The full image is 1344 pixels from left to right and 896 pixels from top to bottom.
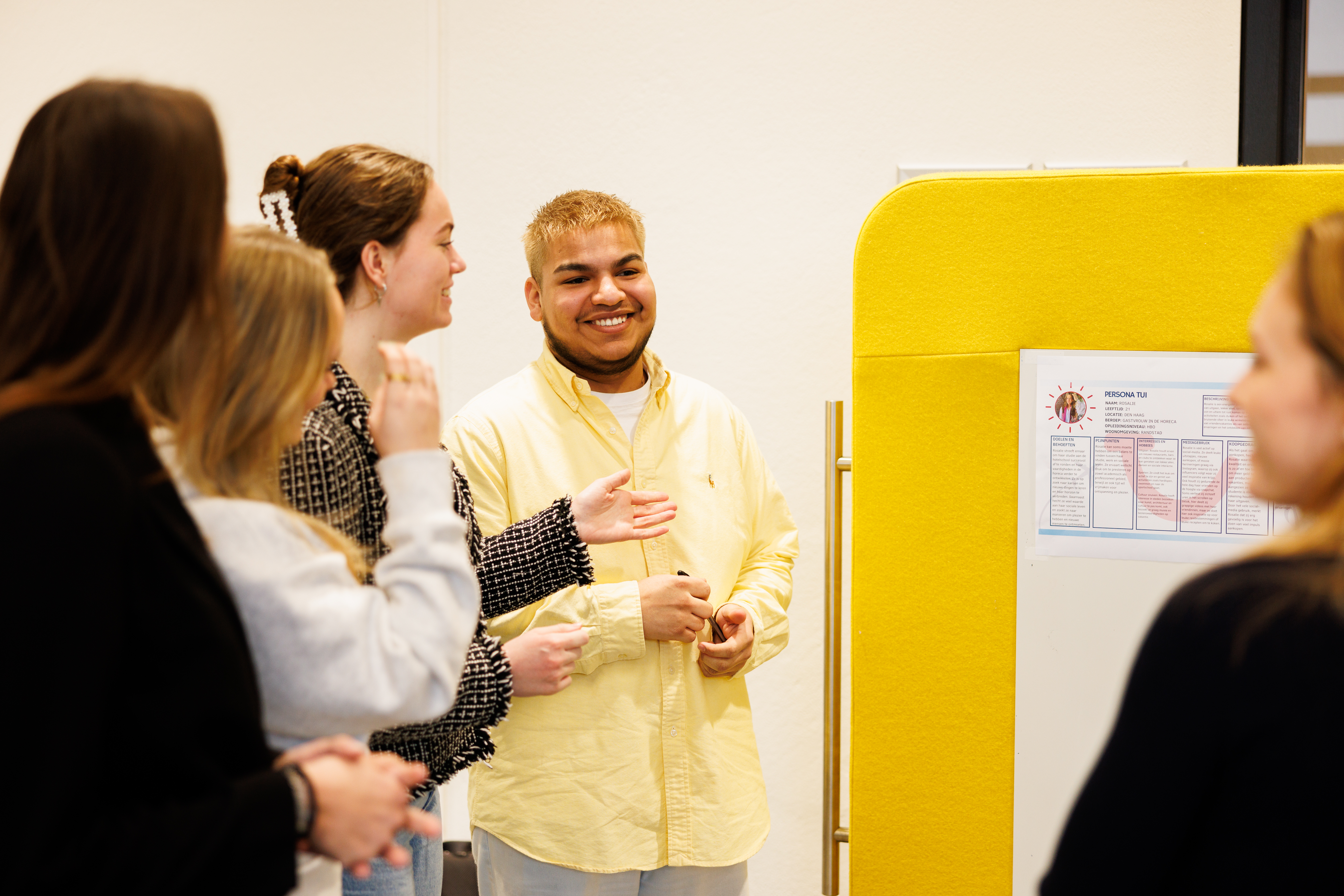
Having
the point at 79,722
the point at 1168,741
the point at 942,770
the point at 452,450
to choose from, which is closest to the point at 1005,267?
the point at 942,770

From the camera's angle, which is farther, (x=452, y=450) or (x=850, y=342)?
(x=850, y=342)

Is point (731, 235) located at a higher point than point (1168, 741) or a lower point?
higher

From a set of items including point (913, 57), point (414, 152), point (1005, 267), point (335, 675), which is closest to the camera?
point (335, 675)

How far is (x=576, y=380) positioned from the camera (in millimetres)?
1980

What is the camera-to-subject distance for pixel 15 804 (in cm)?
72

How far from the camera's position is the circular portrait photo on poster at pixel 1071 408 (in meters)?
1.83

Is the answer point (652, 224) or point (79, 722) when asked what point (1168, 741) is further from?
point (652, 224)

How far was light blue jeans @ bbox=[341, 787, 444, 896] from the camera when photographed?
1.34 meters

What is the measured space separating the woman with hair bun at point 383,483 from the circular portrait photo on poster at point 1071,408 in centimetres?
73

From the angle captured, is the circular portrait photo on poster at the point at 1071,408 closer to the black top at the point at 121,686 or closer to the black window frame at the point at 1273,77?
the black window frame at the point at 1273,77

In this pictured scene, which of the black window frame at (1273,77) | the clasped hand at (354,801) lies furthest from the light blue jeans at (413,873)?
the black window frame at (1273,77)

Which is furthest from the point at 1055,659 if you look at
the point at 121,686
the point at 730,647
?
the point at 121,686

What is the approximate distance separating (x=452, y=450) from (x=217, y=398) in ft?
3.17

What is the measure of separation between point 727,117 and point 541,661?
1.74 meters
